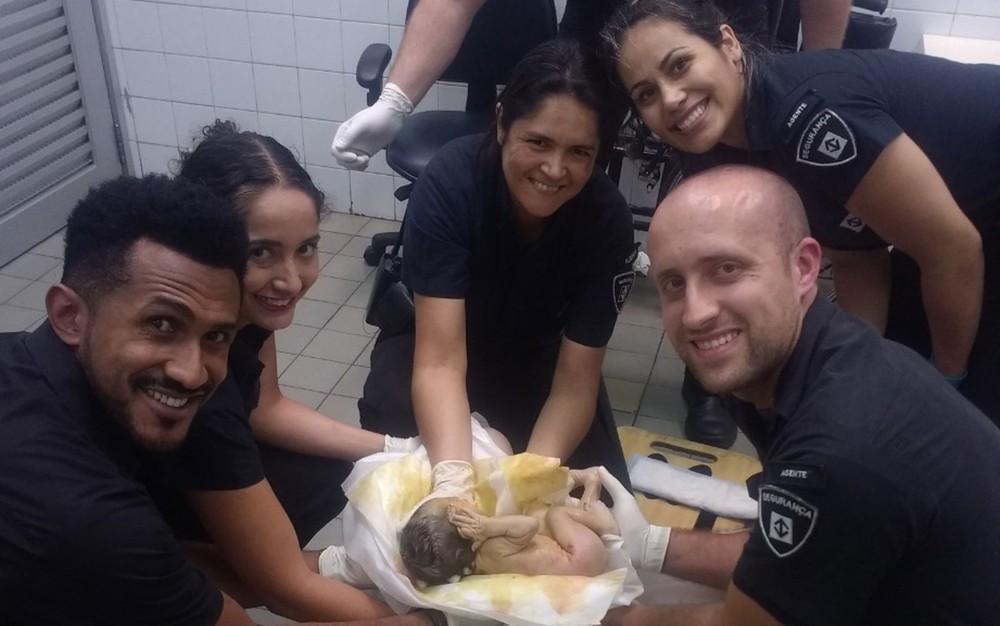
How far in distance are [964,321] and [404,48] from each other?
133 cm

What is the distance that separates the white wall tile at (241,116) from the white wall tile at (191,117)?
0.04 meters

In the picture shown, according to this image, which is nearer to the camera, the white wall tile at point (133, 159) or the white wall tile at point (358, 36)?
the white wall tile at point (358, 36)

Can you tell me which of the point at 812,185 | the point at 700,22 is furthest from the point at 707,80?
the point at 812,185

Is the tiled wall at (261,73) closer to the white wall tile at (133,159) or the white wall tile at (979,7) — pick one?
the white wall tile at (133,159)

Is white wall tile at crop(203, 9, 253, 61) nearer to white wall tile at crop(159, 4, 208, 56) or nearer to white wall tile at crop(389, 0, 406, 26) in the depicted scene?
white wall tile at crop(159, 4, 208, 56)

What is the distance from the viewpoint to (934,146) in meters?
1.43

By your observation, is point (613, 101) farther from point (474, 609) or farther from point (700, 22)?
point (474, 609)

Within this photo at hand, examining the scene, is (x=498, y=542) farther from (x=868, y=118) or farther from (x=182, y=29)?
(x=182, y=29)

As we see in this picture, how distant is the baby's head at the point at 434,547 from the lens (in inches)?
50.3

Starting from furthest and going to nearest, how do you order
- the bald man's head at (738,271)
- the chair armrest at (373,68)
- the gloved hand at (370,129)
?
1. the chair armrest at (373,68)
2. the gloved hand at (370,129)
3. the bald man's head at (738,271)

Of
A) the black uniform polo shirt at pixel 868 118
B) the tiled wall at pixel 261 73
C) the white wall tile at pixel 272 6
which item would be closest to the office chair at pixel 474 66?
the tiled wall at pixel 261 73

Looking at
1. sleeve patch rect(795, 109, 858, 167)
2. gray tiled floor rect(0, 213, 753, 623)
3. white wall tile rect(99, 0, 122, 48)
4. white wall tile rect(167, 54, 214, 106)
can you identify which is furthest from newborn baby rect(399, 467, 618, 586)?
white wall tile rect(99, 0, 122, 48)

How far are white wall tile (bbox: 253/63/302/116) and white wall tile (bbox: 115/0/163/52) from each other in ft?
1.44

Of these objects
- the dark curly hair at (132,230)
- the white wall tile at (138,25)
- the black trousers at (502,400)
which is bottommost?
the black trousers at (502,400)
